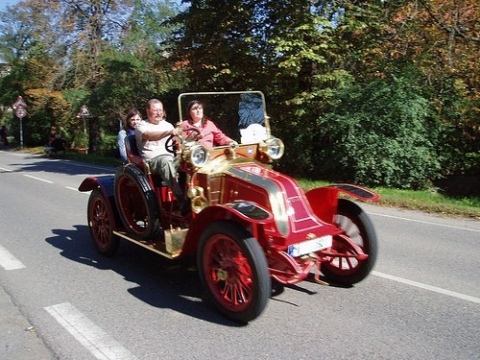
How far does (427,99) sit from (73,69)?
1817 centimetres

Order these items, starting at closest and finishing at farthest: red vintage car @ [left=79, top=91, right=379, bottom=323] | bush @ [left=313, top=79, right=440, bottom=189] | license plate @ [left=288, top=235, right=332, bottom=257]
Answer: red vintage car @ [left=79, top=91, right=379, bottom=323] < license plate @ [left=288, top=235, right=332, bottom=257] < bush @ [left=313, top=79, right=440, bottom=189]

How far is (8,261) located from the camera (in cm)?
561

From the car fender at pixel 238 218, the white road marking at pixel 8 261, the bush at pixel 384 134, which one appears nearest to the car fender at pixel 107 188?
the white road marking at pixel 8 261

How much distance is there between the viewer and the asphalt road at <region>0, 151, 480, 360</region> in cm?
338

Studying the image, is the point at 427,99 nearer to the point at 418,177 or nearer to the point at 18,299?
the point at 418,177

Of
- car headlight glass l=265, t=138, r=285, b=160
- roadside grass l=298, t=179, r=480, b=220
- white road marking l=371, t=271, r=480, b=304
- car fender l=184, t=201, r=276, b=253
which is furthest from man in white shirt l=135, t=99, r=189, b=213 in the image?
roadside grass l=298, t=179, r=480, b=220

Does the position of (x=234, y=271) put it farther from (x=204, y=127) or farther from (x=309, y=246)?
(x=204, y=127)

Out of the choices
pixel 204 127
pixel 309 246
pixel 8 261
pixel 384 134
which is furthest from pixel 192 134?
pixel 384 134

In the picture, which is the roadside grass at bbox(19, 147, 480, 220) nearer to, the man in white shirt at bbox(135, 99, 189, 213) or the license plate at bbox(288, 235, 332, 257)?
the license plate at bbox(288, 235, 332, 257)

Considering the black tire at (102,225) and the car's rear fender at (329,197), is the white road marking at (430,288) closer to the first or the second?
the car's rear fender at (329,197)

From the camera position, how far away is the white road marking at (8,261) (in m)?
5.38

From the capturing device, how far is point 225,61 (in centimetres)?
1309

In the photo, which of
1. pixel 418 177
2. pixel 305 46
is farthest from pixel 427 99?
pixel 305 46

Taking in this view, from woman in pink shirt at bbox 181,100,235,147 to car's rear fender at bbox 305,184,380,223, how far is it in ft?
3.51
